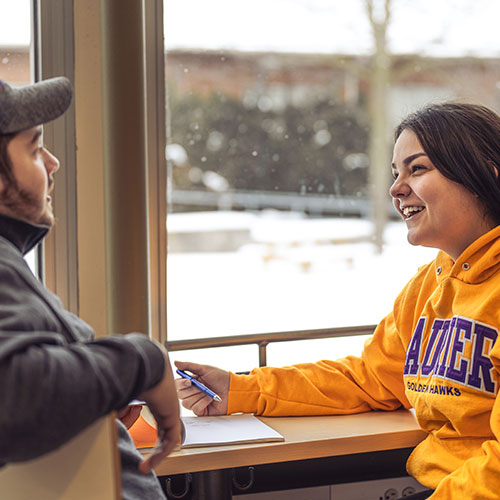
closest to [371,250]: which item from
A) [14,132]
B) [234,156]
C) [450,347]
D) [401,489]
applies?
[234,156]

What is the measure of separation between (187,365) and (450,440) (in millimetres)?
584

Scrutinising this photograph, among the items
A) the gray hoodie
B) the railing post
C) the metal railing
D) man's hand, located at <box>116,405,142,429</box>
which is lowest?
the railing post

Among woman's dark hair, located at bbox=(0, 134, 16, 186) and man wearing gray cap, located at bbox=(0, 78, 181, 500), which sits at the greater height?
woman's dark hair, located at bbox=(0, 134, 16, 186)

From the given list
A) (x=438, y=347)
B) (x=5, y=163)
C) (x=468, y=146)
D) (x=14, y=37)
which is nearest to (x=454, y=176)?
(x=468, y=146)

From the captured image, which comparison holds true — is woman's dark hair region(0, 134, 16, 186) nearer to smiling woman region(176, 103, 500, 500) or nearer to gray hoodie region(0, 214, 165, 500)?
gray hoodie region(0, 214, 165, 500)

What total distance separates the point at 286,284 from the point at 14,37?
1.10 meters

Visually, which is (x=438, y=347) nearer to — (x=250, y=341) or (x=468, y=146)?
(x=468, y=146)

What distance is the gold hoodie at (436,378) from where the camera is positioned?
4.28 ft

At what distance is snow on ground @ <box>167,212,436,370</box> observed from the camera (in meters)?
2.08

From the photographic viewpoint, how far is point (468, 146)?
1417mm

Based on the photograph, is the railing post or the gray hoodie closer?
the gray hoodie

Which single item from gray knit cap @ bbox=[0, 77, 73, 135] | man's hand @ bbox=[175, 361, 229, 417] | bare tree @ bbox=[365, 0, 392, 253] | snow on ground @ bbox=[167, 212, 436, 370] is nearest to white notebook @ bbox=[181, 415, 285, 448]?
man's hand @ bbox=[175, 361, 229, 417]

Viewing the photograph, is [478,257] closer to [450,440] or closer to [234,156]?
[450,440]

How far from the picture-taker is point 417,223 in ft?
4.83
